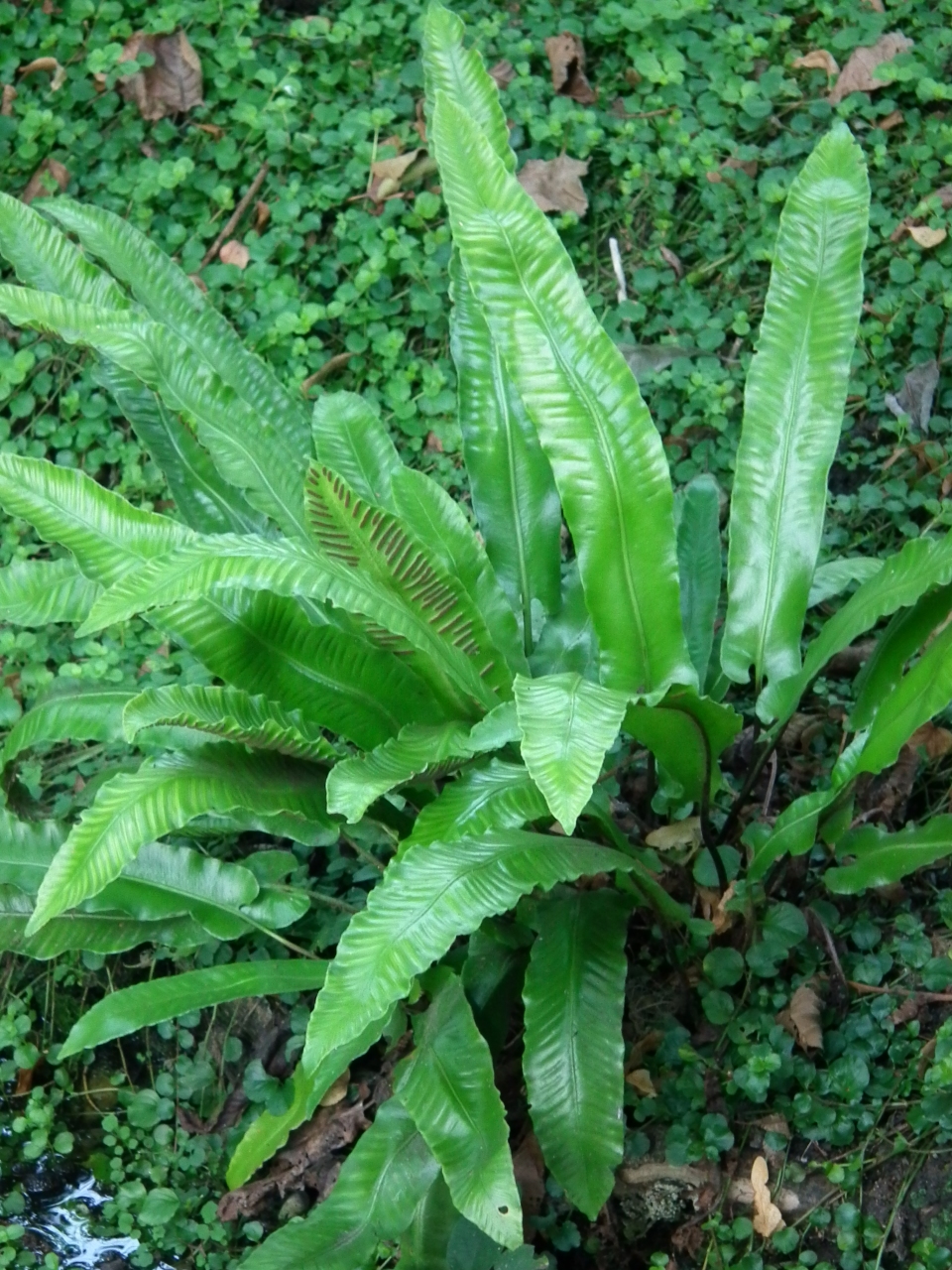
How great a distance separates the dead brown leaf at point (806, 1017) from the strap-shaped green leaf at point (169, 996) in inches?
33.0

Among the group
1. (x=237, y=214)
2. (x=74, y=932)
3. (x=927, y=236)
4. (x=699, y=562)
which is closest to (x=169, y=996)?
(x=74, y=932)

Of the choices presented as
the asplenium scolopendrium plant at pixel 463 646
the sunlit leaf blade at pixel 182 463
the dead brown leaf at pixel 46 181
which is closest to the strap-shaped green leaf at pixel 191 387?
the asplenium scolopendrium plant at pixel 463 646

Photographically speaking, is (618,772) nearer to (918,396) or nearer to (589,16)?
(918,396)

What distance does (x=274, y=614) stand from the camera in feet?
6.55

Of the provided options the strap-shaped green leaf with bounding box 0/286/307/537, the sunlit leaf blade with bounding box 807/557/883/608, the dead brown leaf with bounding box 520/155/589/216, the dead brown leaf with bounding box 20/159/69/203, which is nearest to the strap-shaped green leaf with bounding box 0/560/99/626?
the strap-shaped green leaf with bounding box 0/286/307/537

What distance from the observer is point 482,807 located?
1854mm

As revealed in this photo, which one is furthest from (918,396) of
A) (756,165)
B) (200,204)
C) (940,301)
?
(200,204)

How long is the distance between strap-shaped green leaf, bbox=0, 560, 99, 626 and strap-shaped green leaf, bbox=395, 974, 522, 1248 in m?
0.95

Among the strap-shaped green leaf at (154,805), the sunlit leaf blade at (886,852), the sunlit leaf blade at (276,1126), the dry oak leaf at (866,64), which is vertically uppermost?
the dry oak leaf at (866,64)

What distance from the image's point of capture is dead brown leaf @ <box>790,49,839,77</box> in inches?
126

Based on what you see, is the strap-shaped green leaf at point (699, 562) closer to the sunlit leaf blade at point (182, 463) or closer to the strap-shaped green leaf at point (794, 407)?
the strap-shaped green leaf at point (794, 407)

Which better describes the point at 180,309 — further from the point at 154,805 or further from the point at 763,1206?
the point at 763,1206

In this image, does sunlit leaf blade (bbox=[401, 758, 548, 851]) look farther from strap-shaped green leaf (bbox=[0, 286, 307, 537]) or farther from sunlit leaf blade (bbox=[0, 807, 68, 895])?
sunlit leaf blade (bbox=[0, 807, 68, 895])

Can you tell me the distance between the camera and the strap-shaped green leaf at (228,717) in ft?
5.89
